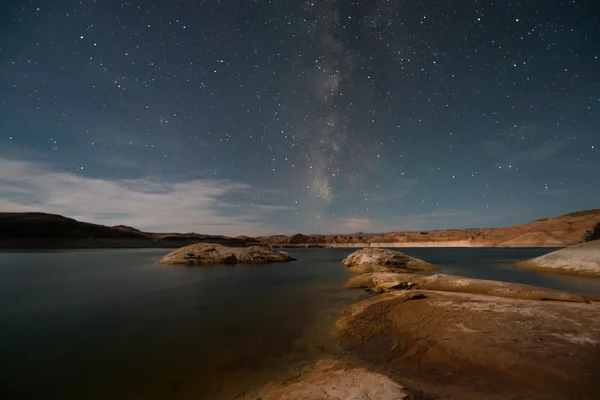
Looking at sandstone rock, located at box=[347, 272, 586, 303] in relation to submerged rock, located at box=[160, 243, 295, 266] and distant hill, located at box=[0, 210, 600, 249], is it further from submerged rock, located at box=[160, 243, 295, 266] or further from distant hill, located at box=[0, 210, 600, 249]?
distant hill, located at box=[0, 210, 600, 249]

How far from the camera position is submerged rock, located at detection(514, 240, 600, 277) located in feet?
88.7

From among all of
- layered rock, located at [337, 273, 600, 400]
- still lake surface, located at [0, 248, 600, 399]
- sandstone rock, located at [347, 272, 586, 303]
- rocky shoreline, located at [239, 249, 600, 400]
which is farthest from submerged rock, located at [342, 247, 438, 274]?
rocky shoreline, located at [239, 249, 600, 400]

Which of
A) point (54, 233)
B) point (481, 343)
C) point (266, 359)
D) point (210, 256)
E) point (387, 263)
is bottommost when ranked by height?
point (210, 256)

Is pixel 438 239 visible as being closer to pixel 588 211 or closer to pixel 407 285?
pixel 588 211

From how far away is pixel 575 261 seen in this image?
2891 cm

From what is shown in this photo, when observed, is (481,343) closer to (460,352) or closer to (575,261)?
(460,352)

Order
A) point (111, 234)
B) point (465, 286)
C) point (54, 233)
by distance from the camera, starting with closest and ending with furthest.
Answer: point (465, 286), point (54, 233), point (111, 234)

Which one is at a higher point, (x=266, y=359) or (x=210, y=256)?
(x=266, y=359)

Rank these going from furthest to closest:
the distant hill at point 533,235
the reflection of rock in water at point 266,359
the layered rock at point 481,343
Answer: the distant hill at point 533,235
the reflection of rock in water at point 266,359
the layered rock at point 481,343

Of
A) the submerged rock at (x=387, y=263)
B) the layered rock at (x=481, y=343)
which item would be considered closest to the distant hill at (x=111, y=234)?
the submerged rock at (x=387, y=263)

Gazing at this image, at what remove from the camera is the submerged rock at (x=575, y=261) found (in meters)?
27.0

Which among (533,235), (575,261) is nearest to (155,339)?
(575,261)

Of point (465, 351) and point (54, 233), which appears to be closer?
point (465, 351)

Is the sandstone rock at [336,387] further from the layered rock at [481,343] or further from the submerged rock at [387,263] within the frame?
the submerged rock at [387,263]
